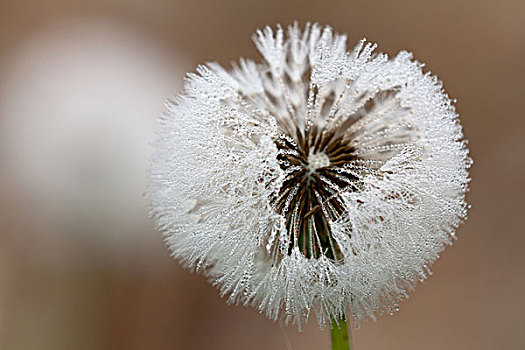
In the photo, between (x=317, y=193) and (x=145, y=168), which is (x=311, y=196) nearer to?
(x=317, y=193)

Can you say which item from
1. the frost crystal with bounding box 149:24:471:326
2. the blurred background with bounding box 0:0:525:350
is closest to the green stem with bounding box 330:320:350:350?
the frost crystal with bounding box 149:24:471:326

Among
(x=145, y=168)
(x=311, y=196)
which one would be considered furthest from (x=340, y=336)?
(x=145, y=168)

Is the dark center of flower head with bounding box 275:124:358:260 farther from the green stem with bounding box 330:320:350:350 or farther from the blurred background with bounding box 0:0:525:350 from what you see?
the blurred background with bounding box 0:0:525:350

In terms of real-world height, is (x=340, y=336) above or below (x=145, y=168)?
below

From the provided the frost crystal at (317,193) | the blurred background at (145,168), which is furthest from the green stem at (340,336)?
the blurred background at (145,168)

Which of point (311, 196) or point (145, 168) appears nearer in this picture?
point (311, 196)

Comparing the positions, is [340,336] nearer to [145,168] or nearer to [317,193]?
[317,193]

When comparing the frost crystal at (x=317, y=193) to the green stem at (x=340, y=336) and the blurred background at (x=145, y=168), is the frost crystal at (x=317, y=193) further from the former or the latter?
the blurred background at (x=145, y=168)

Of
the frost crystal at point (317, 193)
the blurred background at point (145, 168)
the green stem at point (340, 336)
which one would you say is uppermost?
the blurred background at point (145, 168)
